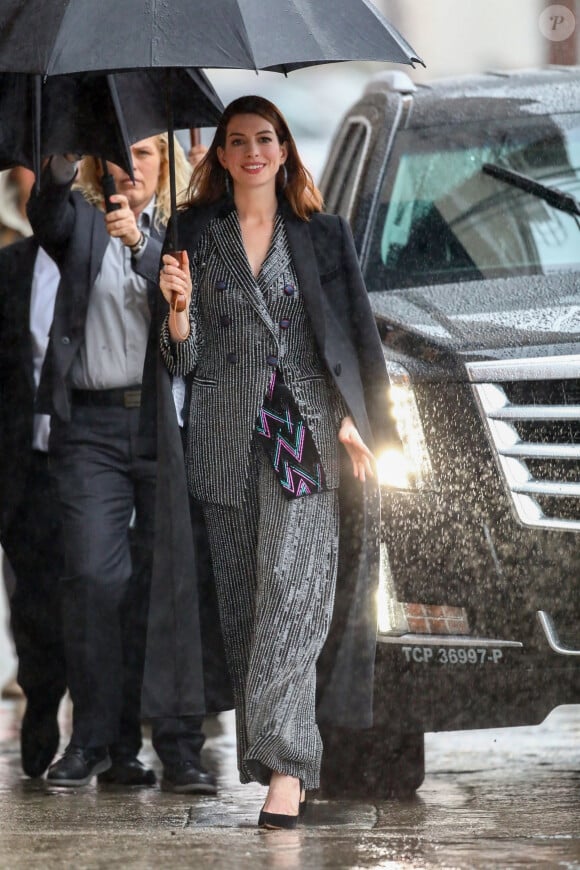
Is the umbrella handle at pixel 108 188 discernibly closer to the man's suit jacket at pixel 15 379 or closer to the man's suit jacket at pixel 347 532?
the man's suit jacket at pixel 15 379

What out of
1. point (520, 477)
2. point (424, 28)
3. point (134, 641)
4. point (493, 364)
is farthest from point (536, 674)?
point (424, 28)

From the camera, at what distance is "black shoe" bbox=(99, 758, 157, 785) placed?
6.15 meters

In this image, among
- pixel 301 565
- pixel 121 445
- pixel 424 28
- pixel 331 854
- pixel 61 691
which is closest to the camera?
pixel 331 854

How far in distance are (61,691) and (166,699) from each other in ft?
4.31

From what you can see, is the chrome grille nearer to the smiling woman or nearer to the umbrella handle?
the smiling woman

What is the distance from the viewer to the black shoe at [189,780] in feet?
19.2

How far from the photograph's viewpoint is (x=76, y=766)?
5953mm

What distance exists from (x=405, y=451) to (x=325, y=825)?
104cm

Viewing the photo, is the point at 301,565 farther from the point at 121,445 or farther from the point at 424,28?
the point at 424,28

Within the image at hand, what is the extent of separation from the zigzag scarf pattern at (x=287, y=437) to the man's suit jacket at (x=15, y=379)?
140cm

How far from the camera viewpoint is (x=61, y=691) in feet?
21.1

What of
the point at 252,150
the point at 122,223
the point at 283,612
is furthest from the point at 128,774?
the point at 252,150

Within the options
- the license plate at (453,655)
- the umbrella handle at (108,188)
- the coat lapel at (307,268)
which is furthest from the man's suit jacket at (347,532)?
the umbrella handle at (108,188)

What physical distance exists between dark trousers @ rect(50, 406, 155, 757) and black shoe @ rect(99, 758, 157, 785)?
16cm
